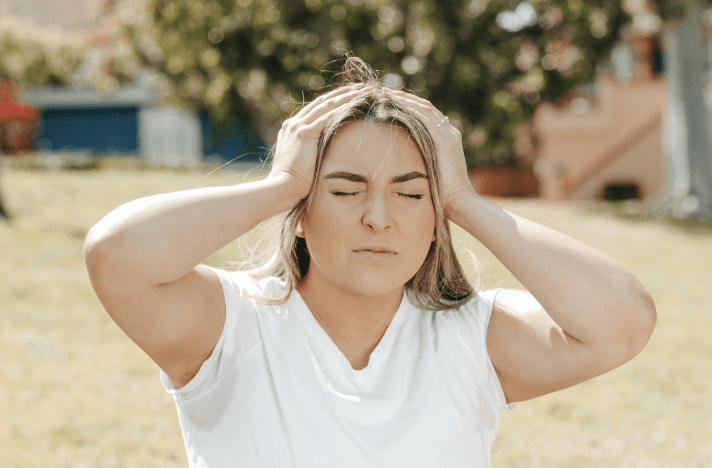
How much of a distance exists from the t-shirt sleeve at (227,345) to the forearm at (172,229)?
0.19 metres

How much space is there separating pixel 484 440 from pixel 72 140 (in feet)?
103

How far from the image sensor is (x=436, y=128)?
216cm

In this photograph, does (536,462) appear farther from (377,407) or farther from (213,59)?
(213,59)

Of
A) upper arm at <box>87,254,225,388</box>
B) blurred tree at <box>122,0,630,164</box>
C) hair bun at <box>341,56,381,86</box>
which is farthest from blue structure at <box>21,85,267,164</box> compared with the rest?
upper arm at <box>87,254,225,388</box>

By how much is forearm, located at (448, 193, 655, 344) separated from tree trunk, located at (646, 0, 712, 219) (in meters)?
11.4

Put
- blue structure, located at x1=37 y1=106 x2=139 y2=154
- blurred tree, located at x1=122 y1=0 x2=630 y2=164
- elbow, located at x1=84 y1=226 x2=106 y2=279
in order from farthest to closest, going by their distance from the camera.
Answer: blue structure, located at x1=37 y1=106 x2=139 y2=154 < blurred tree, located at x1=122 y1=0 x2=630 y2=164 < elbow, located at x1=84 y1=226 x2=106 y2=279

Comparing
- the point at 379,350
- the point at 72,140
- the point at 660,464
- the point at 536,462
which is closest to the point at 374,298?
the point at 379,350

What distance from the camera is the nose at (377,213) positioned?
2.00 metres

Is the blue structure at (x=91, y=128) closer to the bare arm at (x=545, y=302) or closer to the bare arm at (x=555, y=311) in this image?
the bare arm at (x=545, y=302)

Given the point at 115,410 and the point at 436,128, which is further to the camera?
the point at 115,410

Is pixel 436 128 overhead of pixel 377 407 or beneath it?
overhead

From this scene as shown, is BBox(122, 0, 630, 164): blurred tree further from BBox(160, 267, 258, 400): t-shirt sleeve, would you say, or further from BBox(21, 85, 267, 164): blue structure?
BBox(21, 85, 267, 164): blue structure

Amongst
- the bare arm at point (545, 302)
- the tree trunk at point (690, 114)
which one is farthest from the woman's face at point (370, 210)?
the tree trunk at point (690, 114)

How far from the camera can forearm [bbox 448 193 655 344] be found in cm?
200
